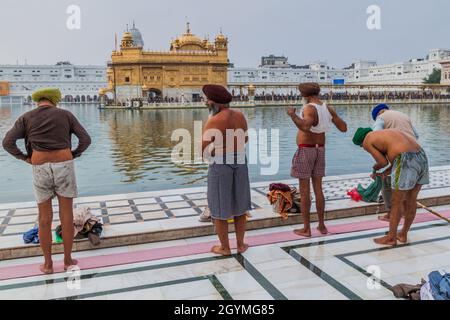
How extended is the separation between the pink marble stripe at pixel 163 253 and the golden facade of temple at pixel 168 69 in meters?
45.3

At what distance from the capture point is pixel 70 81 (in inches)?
3157

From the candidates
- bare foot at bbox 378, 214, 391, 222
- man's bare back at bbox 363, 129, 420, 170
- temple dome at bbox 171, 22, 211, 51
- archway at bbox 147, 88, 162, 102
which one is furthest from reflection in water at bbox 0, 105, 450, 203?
temple dome at bbox 171, 22, 211, 51

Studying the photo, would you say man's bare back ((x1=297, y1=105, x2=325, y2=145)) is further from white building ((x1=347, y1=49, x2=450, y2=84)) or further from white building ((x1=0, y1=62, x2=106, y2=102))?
white building ((x1=347, y1=49, x2=450, y2=84))

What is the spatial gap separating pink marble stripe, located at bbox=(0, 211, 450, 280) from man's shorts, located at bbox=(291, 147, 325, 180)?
587 millimetres

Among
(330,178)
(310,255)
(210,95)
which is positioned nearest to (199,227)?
(310,255)

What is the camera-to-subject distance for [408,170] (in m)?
3.58

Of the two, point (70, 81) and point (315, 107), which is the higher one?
point (70, 81)

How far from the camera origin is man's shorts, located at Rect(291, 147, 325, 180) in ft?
12.6

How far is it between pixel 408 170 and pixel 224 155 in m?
1.51

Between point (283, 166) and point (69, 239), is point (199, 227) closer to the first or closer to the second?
point (69, 239)

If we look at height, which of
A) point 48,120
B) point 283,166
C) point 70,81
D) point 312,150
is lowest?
point 283,166

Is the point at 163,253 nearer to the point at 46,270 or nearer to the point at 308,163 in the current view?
the point at 46,270

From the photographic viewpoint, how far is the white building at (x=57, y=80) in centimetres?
7800
